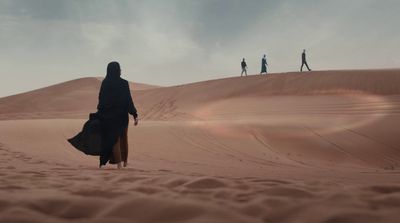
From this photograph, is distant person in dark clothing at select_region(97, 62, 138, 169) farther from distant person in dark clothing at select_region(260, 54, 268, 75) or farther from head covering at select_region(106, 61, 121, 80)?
distant person in dark clothing at select_region(260, 54, 268, 75)

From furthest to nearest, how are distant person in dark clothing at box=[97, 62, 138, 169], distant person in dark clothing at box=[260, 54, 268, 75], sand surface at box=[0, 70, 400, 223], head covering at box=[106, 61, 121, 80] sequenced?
distant person in dark clothing at box=[260, 54, 268, 75] → head covering at box=[106, 61, 121, 80] → distant person in dark clothing at box=[97, 62, 138, 169] → sand surface at box=[0, 70, 400, 223]

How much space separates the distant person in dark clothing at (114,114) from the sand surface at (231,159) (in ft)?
1.08

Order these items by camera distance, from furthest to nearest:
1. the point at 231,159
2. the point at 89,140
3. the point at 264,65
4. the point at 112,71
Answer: the point at 264,65 → the point at 231,159 → the point at 112,71 → the point at 89,140

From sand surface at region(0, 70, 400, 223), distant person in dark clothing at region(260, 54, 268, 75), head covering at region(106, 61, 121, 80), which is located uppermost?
distant person in dark clothing at region(260, 54, 268, 75)

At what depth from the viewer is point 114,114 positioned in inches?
273

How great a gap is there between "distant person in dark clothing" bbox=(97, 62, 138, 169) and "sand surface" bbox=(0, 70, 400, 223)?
1.08 ft

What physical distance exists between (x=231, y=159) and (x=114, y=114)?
3506 millimetres

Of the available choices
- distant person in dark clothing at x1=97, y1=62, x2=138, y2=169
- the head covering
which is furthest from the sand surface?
the head covering

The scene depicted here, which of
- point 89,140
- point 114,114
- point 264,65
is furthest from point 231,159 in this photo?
point 264,65

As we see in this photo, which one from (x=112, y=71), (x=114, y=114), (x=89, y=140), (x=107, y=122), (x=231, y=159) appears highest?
(x=112, y=71)

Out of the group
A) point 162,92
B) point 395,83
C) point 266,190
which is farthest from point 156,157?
point 162,92

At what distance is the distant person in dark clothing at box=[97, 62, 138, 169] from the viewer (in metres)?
6.80

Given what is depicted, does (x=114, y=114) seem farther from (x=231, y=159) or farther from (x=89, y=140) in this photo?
(x=231, y=159)

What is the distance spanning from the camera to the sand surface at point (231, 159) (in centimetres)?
278
